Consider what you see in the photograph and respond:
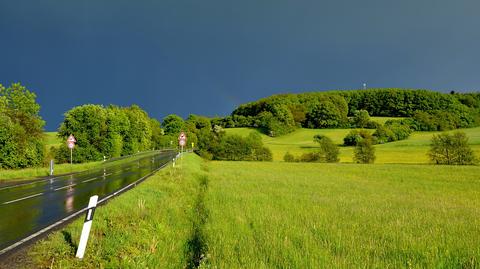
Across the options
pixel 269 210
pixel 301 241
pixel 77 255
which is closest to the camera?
pixel 77 255

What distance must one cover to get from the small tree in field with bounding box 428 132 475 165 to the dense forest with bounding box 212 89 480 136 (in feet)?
171

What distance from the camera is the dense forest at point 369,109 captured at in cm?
10062

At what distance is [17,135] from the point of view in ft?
107

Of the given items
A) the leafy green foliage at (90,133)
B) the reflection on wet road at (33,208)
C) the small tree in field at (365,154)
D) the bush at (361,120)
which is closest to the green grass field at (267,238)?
the reflection on wet road at (33,208)

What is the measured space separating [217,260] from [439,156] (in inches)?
2080

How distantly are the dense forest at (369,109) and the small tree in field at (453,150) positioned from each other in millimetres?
52098

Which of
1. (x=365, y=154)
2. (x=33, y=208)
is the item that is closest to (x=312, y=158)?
(x=365, y=154)

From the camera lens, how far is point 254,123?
392ft

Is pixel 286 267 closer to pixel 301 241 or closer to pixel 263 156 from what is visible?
pixel 301 241

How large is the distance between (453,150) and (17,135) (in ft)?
175

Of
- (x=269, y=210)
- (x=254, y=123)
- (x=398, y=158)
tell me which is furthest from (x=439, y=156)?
(x=254, y=123)

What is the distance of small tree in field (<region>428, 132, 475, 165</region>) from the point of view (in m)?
47.9

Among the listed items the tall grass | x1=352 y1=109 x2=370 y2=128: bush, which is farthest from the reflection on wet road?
x1=352 y1=109 x2=370 y2=128: bush

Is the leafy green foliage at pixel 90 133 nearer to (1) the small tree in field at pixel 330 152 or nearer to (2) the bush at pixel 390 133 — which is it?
(1) the small tree in field at pixel 330 152
